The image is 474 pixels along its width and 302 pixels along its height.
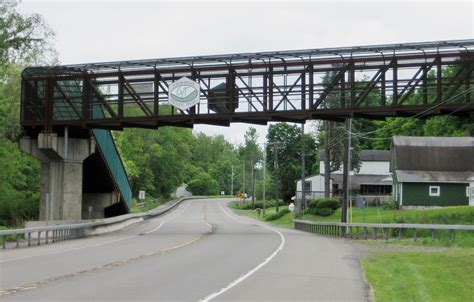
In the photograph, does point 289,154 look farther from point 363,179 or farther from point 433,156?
point 433,156

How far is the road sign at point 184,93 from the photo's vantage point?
3509cm

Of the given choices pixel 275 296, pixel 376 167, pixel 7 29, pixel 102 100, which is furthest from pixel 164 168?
pixel 275 296

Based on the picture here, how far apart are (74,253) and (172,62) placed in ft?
50.1

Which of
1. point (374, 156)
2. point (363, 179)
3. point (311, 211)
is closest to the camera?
point (311, 211)

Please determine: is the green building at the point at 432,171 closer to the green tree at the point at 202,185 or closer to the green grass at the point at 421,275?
the green grass at the point at 421,275

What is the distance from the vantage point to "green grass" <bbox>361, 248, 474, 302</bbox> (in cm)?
1313

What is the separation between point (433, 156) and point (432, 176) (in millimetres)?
3071

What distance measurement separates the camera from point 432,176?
61.2m

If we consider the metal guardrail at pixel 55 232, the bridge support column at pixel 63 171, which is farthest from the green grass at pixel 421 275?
the bridge support column at pixel 63 171

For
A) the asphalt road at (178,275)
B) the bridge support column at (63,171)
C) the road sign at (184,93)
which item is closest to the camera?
the asphalt road at (178,275)

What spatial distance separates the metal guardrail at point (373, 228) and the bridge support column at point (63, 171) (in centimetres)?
1471

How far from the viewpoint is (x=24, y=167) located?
48188 millimetres

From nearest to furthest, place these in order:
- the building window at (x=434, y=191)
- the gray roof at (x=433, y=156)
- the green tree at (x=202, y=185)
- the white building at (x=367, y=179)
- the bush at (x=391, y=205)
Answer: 1. the bush at (x=391, y=205)
2. the building window at (x=434, y=191)
3. the gray roof at (x=433, y=156)
4. the white building at (x=367, y=179)
5. the green tree at (x=202, y=185)

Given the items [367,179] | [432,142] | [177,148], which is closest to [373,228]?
[432,142]
